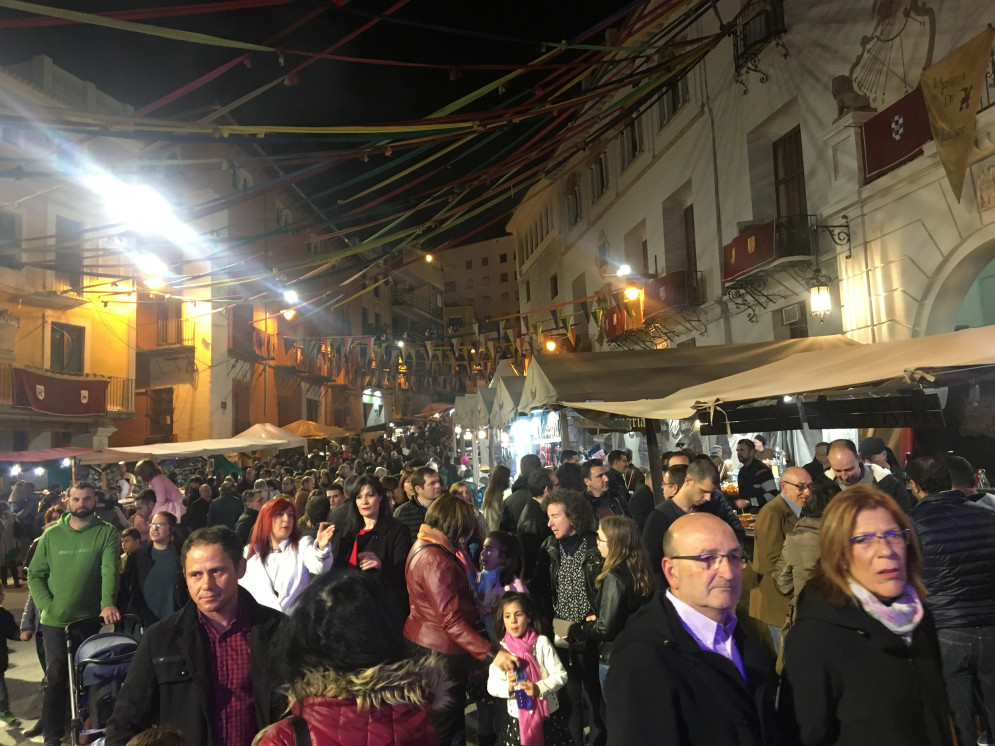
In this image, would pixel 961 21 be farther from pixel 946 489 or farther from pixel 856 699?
pixel 856 699

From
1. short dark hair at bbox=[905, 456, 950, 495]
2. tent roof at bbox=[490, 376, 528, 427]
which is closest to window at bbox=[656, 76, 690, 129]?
tent roof at bbox=[490, 376, 528, 427]

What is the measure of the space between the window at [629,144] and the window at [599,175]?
159cm

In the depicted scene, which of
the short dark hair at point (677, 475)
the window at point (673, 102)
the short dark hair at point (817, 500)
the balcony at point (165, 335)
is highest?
the window at point (673, 102)

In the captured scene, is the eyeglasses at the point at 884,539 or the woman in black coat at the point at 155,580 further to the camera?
the woman in black coat at the point at 155,580

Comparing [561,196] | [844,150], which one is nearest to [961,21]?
[844,150]

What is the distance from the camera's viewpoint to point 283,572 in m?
4.62

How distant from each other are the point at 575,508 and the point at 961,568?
7.62 ft

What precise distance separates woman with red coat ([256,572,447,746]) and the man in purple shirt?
0.61m

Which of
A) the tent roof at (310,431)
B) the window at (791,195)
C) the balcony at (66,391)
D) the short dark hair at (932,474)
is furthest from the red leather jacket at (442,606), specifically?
the tent roof at (310,431)

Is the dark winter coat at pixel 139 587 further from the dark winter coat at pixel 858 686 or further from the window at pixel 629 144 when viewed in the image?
the window at pixel 629 144

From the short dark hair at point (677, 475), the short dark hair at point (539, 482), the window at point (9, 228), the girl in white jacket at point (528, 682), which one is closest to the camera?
the girl in white jacket at point (528, 682)

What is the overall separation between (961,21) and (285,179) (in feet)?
30.1

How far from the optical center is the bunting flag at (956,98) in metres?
8.00

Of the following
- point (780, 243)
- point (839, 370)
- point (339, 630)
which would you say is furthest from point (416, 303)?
point (339, 630)
